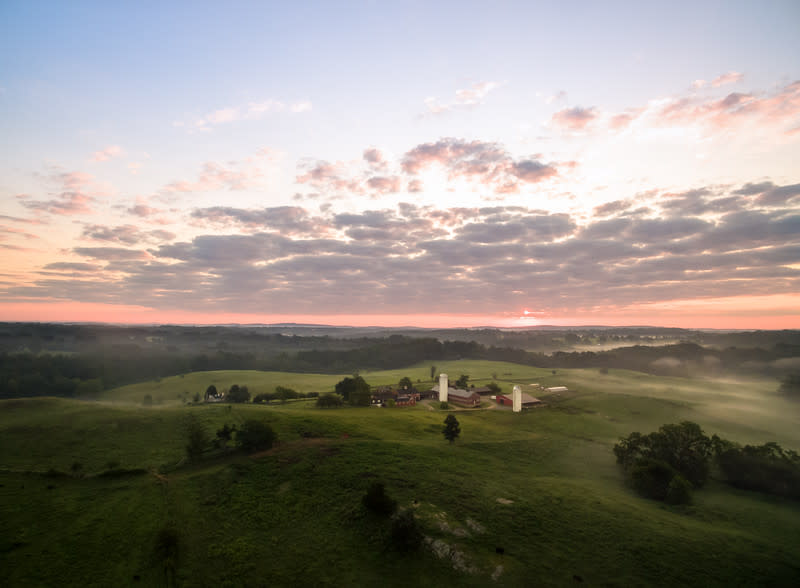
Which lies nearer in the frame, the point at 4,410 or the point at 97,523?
the point at 97,523

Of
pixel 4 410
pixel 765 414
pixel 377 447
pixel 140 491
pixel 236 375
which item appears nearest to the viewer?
pixel 140 491

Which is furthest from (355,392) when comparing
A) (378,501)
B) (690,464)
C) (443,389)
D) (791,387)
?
(791,387)

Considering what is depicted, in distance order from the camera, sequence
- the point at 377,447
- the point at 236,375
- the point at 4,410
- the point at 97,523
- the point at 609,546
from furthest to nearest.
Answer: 1. the point at 236,375
2. the point at 4,410
3. the point at 377,447
4. the point at 97,523
5. the point at 609,546

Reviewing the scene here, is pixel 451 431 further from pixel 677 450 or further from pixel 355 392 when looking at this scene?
pixel 355 392

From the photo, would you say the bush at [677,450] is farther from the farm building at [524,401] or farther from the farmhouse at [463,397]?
the farmhouse at [463,397]

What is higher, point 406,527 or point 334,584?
point 406,527

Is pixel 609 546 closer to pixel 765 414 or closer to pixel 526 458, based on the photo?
pixel 526 458

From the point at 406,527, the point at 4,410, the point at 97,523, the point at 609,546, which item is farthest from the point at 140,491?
the point at 4,410
